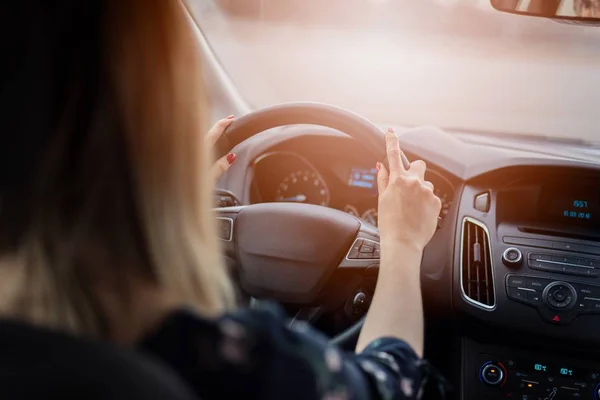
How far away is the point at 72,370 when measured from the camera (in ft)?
2.45

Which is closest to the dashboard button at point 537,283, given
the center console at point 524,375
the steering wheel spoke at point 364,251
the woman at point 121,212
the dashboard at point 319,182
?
the center console at point 524,375

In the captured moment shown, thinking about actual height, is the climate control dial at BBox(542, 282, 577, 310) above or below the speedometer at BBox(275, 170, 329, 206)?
below

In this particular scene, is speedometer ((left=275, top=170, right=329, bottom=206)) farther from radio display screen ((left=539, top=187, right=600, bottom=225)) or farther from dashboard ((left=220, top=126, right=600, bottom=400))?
radio display screen ((left=539, top=187, right=600, bottom=225))

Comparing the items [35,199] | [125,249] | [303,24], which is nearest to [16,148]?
[35,199]

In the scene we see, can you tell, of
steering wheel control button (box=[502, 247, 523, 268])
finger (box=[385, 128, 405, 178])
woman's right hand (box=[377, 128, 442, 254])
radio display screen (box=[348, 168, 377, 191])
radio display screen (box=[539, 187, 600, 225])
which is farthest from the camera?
radio display screen (box=[348, 168, 377, 191])

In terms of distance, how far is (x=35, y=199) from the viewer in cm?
87

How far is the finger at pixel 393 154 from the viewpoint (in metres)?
1.68

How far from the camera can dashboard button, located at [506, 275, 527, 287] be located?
2.21m

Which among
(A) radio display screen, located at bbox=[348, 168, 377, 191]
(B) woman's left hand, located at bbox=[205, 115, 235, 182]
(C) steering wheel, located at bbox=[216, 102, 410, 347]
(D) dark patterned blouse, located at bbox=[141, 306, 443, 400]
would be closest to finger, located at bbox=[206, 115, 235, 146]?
(B) woman's left hand, located at bbox=[205, 115, 235, 182]

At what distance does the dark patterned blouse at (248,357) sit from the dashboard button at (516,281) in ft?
4.50

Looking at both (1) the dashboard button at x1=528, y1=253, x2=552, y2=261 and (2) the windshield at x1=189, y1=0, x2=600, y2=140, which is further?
(2) the windshield at x1=189, y1=0, x2=600, y2=140

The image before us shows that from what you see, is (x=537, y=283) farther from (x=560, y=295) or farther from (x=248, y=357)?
(x=248, y=357)

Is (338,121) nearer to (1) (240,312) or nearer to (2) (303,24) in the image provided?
(1) (240,312)

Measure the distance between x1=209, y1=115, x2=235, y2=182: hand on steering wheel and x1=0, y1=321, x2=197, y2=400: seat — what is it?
3.39 ft
